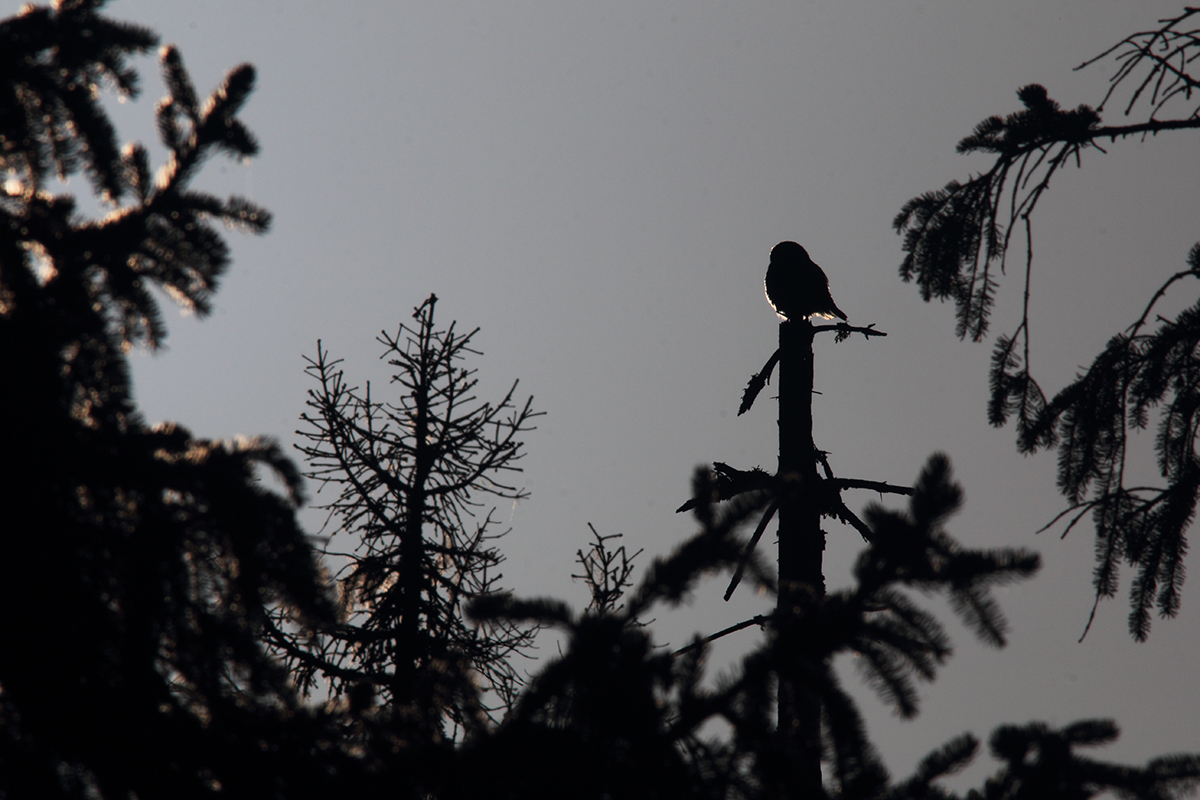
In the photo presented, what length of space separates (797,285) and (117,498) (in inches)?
223

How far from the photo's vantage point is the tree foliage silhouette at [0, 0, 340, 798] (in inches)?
85.0

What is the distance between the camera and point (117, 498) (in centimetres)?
245

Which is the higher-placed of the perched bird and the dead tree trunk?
the perched bird

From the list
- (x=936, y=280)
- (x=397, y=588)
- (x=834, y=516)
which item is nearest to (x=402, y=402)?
(x=397, y=588)

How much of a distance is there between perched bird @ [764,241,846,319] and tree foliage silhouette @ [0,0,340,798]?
5290mm

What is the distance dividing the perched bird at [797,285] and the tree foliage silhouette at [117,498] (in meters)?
5.29

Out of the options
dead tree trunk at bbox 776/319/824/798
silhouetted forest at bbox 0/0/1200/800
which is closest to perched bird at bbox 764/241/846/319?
dead tree trunk at bbox 776/319/824/798

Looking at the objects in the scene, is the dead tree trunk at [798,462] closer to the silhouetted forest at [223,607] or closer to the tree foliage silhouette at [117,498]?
the silhouetted forest at [223,607]

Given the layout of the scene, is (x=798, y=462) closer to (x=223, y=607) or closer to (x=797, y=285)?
(x=797, y=285)

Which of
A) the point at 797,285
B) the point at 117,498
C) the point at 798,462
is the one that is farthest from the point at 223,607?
the point at 797,285

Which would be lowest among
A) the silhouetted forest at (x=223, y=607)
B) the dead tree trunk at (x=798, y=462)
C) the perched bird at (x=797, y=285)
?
the silhouetted forest at (x=223, y=607)

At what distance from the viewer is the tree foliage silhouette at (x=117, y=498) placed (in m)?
2.16

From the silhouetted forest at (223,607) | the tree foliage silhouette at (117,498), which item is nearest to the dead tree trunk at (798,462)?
the silhouetted forest at (223,607)

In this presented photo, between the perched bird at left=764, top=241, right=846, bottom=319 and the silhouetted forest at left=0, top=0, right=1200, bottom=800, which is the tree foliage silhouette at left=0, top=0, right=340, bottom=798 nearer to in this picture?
the silhouetted forest at left=0, top=0, right=1200, bottom=800
